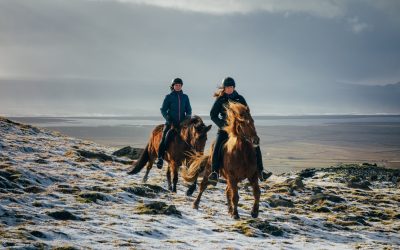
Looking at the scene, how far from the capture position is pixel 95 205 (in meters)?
11.5

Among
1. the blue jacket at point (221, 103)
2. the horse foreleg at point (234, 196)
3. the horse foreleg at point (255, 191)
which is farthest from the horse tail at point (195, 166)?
the horse foreleg at point (255, 191)

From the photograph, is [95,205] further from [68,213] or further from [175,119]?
[175,119]

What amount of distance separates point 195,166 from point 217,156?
1660 millimetres

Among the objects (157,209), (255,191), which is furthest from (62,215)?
(255,191)

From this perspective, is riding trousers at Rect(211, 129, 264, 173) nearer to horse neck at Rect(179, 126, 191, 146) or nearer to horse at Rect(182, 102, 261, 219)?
horse at Rect(182, 102, 261, 219)

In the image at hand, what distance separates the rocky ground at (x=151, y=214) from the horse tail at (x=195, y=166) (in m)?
0.91

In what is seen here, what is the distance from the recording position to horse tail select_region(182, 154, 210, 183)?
13.7m

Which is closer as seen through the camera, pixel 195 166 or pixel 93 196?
pixel 93 196

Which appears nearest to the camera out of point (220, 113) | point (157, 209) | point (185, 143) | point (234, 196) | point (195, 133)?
point (157, 209)

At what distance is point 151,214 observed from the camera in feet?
37.0

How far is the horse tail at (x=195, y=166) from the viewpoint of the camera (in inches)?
540

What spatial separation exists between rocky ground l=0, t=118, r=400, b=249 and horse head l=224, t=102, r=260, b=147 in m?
2.44

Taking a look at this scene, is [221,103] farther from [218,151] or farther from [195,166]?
[195,166]

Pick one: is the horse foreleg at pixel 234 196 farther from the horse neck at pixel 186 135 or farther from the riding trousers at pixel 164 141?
the riding trousers at pixel 164 141
